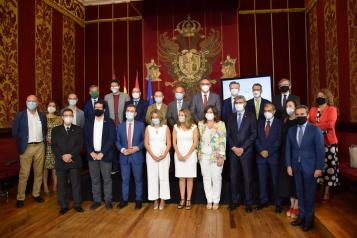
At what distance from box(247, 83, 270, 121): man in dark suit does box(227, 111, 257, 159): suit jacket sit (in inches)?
13.9

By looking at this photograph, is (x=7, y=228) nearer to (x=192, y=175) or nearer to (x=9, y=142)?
(x=9, y=142)

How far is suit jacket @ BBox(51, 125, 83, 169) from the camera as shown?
12.6ft

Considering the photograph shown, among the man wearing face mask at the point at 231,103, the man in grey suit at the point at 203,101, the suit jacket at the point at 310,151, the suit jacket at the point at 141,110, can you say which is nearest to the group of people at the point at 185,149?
the man wearing face mask at the point at 231,103

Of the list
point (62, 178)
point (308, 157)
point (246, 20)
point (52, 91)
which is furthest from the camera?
point (246, 20)

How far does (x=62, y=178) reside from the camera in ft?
12.6

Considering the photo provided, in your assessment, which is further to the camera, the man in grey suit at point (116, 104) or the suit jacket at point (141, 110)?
the man in grey suit at point (116, 104)

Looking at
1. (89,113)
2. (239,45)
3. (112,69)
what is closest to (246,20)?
(239,45)

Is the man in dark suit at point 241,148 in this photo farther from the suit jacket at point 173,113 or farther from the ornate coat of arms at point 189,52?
the ornate coat of arms at point 189,52

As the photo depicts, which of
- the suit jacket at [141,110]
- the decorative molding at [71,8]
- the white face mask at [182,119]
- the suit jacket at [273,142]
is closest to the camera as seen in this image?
the suit jacket at [273,142]

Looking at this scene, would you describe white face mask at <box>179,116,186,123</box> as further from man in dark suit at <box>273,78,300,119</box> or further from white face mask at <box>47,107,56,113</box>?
white face mask at <box>47,107,56,113</box>

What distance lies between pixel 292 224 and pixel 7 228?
127 inches

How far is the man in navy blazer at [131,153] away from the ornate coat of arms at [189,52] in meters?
2.85

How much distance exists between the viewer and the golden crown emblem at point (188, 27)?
6684mm

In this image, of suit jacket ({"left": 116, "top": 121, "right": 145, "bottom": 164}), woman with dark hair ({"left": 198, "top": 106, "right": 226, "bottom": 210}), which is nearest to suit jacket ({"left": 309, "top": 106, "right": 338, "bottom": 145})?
woman with dark hair ({"left": 198, "top": 106, "right": 226, "bottom": 210})
